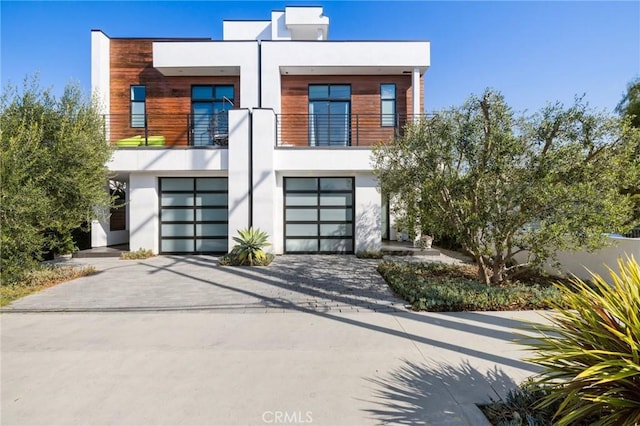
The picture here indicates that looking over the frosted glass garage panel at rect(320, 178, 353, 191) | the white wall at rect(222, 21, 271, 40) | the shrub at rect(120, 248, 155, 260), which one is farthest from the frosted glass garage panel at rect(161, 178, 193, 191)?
the white wall at rect(222, 21, 271, 40)

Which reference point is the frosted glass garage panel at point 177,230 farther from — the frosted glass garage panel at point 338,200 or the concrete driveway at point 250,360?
the concrete driveway at point 250,360

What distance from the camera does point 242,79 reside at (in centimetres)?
1239

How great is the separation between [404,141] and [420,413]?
533 cm

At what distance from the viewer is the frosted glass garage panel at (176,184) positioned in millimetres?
→ 12000

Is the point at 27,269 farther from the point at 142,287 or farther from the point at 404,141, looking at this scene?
the point at 404,141

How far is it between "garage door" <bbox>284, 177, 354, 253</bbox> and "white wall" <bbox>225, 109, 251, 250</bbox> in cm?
171

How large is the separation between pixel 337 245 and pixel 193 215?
5.61 m

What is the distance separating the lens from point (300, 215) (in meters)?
12.1

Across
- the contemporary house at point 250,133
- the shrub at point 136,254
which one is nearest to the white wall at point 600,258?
the contemporary house at point 250,133

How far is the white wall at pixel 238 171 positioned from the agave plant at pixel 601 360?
9534 millimetres

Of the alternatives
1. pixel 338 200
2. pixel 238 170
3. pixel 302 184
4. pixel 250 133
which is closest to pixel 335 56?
pixel 250 133

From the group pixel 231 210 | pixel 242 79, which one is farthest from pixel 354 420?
pixel 242 79

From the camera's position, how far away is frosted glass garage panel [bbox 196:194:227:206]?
476 inches

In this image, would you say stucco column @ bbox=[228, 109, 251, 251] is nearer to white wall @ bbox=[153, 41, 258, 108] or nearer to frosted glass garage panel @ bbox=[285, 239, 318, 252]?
white wall @ bbox=[153, 41, 258, 108]
